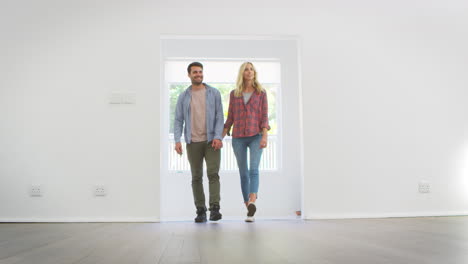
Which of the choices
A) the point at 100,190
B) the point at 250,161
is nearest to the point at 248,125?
the point at 250,161

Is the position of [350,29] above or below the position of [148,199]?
above

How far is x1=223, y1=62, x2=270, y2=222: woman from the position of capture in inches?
149

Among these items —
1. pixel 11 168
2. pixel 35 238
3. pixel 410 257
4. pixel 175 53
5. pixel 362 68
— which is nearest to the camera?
pixel 410 257

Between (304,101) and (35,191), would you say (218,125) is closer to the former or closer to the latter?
(304,101)

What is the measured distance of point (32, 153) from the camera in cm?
383

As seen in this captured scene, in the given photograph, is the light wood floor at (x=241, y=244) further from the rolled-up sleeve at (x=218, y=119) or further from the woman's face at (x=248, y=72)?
the woman's face at (x=248, y=72)

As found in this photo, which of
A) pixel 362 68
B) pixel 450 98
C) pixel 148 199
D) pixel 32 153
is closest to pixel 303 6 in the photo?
pixel 362 68

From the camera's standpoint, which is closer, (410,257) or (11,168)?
(410,257)

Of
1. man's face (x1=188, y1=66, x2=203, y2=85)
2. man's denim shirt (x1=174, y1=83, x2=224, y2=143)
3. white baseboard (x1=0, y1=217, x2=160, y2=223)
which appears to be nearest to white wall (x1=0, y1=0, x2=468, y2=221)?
white baseboard (x1=0, y1=217, x2=160, y2=223)

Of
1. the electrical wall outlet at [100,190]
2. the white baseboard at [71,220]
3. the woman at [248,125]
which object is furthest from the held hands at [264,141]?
the electrical wall outlet at [100,190]

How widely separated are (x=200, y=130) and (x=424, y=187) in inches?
77.3

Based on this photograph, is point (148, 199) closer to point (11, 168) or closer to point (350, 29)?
point (11, 168)

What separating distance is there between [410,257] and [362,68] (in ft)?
8.33

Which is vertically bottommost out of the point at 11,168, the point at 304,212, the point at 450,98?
the point at 304,212
